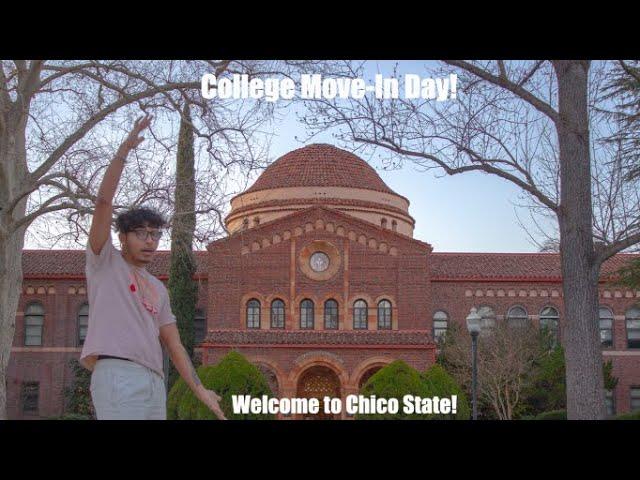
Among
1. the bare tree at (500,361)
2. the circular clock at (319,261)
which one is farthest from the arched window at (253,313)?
the bare tree at (500,361)

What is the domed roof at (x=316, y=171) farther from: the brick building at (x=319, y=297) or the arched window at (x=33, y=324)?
the arched window at (x=33, y=324)

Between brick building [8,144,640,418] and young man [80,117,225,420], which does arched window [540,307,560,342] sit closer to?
brick building [8,144,640,418]

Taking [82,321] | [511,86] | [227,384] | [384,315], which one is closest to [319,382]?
[384,315]

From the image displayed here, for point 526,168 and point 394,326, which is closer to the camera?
point 526,168

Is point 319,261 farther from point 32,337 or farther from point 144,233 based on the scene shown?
point 144,233

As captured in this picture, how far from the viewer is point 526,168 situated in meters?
12.1

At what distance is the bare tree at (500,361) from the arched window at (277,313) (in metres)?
6.30

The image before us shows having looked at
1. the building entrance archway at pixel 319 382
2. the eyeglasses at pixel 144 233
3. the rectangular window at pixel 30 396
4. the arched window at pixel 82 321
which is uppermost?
the arched window at pixel 82 321

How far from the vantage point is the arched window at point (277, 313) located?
33438mm

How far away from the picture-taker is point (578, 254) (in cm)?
1097
